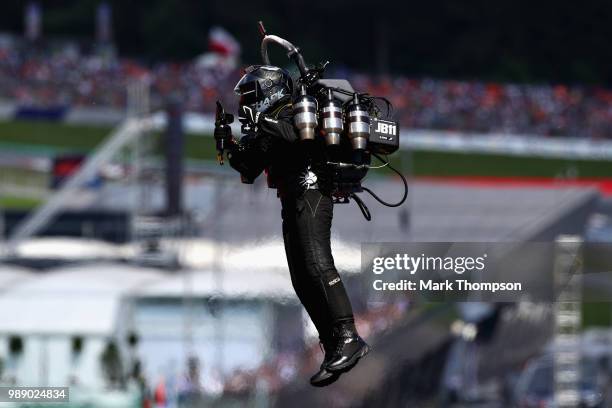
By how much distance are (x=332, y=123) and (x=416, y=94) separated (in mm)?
53614

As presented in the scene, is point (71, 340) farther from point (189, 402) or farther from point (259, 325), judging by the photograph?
point (259, 325)

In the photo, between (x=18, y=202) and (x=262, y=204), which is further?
(x=18, y=202)

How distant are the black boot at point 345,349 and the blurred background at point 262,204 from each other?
287 centimetres

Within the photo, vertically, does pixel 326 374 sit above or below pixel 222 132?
below

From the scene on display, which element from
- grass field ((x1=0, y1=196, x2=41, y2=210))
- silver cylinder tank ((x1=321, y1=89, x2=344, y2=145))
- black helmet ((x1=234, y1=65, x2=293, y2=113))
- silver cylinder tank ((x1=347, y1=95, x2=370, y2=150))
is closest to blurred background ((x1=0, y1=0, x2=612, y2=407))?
grass field ((x1=0, y1=196, x2=41, y2=210))

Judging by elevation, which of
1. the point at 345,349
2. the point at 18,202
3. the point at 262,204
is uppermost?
the point at 18,202

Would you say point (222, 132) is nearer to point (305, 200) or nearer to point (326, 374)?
point (305, 200)

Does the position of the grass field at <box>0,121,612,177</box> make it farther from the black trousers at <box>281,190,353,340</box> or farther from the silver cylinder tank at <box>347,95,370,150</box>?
the silver cylinder tank at <box>347,95,370,150</box>

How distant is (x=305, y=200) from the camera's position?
965cm

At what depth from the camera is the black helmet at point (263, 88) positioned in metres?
9.73

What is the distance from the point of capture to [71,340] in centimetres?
1953

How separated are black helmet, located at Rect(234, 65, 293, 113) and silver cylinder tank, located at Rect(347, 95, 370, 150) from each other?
1.92ft

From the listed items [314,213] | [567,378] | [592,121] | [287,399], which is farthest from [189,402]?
[592,121]

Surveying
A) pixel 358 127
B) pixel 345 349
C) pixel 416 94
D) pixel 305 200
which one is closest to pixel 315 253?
pixel 305 200
